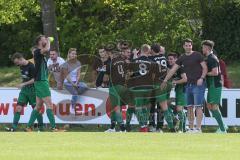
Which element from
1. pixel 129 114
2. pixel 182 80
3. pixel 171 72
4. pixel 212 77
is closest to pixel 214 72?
pixel 212 77

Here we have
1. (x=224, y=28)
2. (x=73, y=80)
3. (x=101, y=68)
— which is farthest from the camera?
(x=224, y=28)

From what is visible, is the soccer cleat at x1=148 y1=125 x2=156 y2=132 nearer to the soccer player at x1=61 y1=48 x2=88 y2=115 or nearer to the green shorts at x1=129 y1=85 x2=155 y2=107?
the green shorts at x1=129 y1=85 x2=155 y2=107

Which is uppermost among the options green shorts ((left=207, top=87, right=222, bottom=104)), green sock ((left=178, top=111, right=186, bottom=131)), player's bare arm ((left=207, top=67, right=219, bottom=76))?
player's bare arm ((left=207, top=67, right=219, bottom=76))

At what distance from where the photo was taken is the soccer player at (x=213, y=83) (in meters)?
20.9

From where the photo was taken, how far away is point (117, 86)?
2198 cm

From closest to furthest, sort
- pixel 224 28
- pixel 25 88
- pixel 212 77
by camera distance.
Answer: pixel 212 77 < pixel 25 88 < pixel 224 28

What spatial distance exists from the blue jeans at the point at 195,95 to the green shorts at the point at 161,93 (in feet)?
2.45

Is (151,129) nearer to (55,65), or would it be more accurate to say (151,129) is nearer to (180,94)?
(180,94)

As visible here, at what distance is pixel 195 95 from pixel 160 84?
1.34 metres

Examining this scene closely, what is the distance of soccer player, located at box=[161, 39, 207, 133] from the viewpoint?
824 inches

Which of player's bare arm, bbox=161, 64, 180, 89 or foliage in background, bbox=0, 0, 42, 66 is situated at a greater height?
foliage in background, bbox=0, 0, 42, 66

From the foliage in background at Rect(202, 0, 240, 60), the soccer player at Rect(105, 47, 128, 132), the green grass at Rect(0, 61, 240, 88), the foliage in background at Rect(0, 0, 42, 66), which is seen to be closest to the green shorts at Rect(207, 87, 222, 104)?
the soccer player at Rect(105, 47, 128, 132)

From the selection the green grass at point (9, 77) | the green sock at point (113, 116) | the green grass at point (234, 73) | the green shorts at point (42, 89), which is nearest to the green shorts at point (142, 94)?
the green sock at point (113, 116)

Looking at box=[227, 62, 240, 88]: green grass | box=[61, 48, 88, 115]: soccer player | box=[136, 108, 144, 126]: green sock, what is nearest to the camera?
box=[136, 108, 144, 126]: green sock
